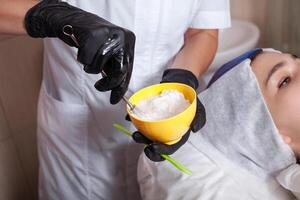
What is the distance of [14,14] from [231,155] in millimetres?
694

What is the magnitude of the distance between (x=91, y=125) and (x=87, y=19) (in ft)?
1.53

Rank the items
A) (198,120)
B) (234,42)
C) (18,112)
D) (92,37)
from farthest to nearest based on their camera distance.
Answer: (234,42) → (18,112) → (198,120) → (92,37)

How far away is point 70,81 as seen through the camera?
1.07 m

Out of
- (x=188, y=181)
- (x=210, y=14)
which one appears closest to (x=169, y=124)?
(x=188, y=181)

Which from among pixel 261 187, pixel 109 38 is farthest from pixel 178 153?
pixel 109 38

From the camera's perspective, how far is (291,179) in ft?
2.89

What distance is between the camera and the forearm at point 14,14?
2.71ft

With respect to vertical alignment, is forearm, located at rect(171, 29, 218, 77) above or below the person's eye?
above

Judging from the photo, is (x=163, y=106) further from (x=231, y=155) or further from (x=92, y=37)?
(x=231, y=155)

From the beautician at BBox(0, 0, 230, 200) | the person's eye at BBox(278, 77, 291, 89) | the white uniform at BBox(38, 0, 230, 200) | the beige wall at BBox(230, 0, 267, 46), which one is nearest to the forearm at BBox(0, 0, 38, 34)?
the beautician at BBox(0, 0, 230, 200)

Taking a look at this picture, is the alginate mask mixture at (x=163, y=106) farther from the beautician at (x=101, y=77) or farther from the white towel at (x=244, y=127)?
the white towel at (x=244, y=127)

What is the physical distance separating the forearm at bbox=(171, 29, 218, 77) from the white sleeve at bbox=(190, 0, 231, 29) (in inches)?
1.3

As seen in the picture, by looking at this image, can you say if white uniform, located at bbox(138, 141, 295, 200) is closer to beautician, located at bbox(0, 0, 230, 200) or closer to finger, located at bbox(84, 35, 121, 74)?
beautician, located at bbox(0, 0, 230, 200)

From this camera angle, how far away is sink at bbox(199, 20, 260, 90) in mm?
1494
